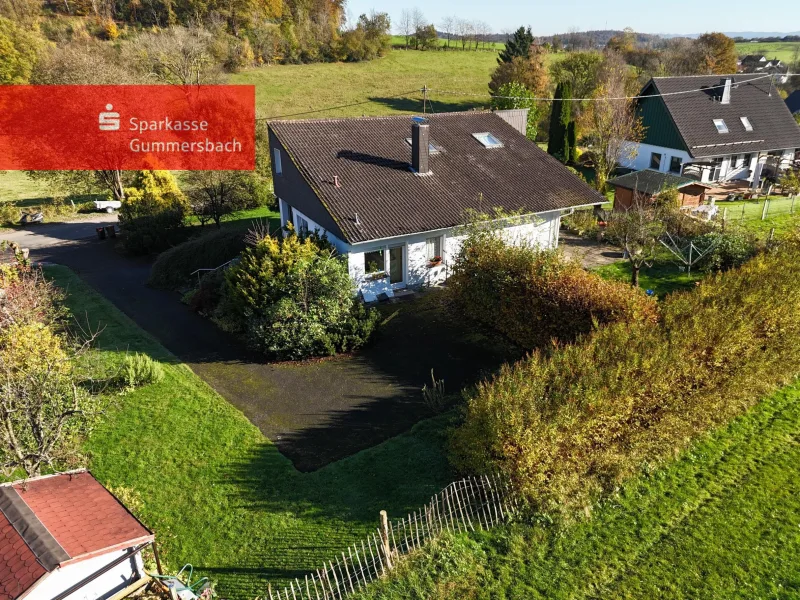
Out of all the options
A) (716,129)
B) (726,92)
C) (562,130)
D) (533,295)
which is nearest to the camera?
(533,295)

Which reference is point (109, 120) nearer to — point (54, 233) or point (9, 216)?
point (54, 233)

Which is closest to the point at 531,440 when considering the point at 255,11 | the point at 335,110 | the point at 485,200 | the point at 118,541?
the point at 118,541

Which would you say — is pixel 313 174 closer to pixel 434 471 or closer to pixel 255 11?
pixel 434 471

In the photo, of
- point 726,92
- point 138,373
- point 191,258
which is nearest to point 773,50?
point 726,92

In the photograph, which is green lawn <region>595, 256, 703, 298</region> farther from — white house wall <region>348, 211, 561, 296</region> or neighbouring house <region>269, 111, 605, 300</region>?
white house wall <region>348, 211, 561, 296</region>

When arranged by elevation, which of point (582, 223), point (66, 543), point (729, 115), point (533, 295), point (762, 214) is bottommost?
point (66, 543)

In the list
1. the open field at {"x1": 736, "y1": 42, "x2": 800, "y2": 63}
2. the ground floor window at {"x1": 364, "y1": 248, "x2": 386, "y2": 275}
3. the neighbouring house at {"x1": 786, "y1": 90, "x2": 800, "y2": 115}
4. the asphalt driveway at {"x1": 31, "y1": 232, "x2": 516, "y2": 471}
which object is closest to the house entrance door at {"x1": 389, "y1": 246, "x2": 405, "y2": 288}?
the ground floor window at {"x1": 364, "y1": 248, "x2": 386, "y2": 275}

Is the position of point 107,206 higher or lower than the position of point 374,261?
higher
